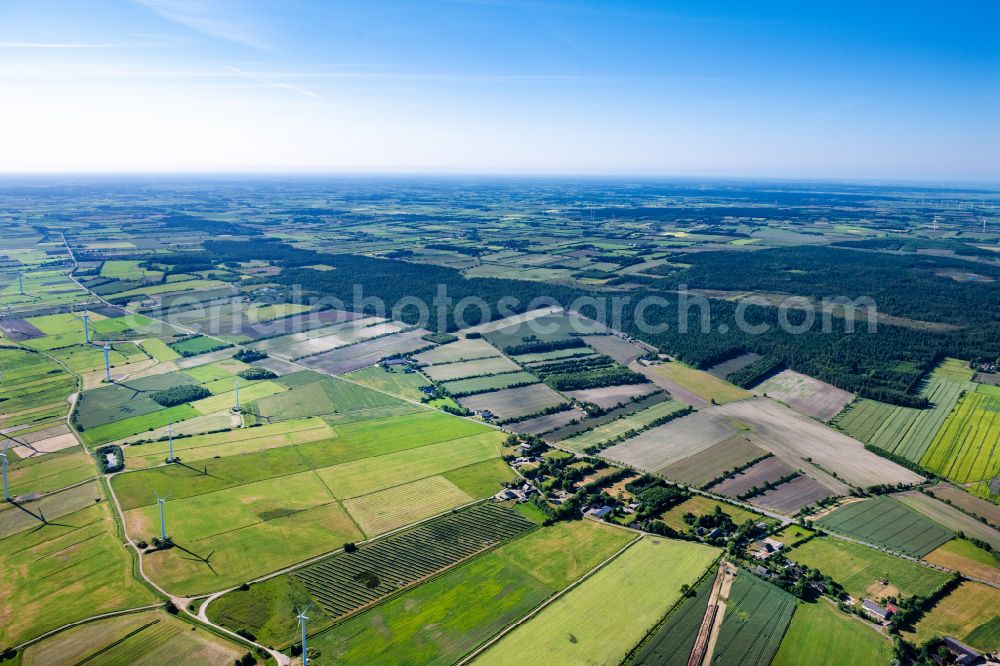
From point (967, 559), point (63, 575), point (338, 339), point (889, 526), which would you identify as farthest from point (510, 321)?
point (63, 575)

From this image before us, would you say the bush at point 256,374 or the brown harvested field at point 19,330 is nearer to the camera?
the bush at point 256,374

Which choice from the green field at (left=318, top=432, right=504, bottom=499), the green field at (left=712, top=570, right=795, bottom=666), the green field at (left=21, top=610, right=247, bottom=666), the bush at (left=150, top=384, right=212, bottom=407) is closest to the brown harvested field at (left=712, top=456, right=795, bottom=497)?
the green field at (left=712, top=570, right=795, bottom=666)

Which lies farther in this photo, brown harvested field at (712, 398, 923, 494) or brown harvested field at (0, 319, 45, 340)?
brown harvested field at (0, 319, 45, 340)

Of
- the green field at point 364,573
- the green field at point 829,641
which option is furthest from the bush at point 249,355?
the green field at point 829,641

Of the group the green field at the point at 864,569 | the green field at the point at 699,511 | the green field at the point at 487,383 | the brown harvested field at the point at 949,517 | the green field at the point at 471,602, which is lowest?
the green field at the point at 471,602

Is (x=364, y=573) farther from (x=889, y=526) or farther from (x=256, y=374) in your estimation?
(x=256, y=374)

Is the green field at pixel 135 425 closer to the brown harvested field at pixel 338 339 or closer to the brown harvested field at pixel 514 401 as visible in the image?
the brown harvested field at pixel 338 339

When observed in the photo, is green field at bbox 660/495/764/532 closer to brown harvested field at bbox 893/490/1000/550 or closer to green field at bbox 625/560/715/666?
green field at bbox 625/560/715/666

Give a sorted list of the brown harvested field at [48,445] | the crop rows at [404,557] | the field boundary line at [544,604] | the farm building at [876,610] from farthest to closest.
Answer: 1. the brown harvested field at [48,445]
2. the crop rows at [404,557]
3. the farm building at [876,610]
4. the field boundary line at [544,604]
